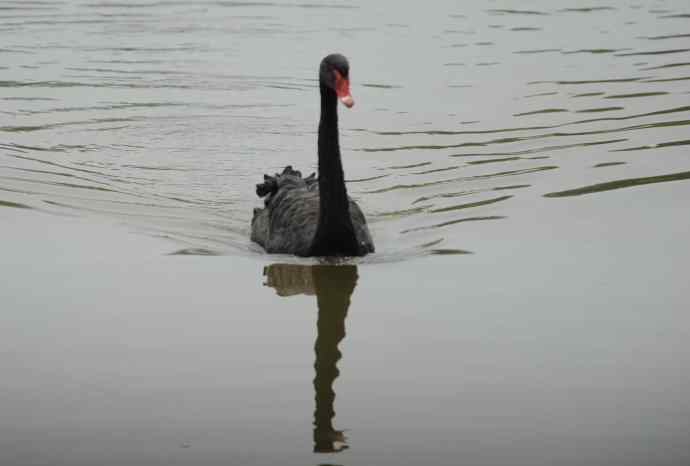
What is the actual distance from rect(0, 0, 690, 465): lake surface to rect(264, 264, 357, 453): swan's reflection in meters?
0.02

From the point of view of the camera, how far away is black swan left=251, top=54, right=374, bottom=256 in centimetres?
590

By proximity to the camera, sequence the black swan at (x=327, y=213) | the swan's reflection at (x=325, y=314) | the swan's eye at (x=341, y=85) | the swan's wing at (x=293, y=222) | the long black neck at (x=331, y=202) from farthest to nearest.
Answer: the swan's wing at (x=293, y=222) < the long black neck at (x=331, y=202) < the black swan at (x=327, y=213) < the swan's eye at (x=341, y=85) < the swan's reflection at (x=325, y=314)

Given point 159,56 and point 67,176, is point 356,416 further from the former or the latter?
point 159,56

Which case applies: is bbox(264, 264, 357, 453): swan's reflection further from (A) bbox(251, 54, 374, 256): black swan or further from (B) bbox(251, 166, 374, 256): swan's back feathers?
(B) bbox(251, 166, 374, 256): swan's back feathers

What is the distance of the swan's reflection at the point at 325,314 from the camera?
12.5ft

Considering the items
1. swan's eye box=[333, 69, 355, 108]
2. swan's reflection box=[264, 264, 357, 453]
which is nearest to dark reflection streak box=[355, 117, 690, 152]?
swan's reflection box=[264, 264, 357, 453]

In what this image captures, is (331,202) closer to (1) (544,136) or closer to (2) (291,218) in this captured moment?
(2) (291,218)

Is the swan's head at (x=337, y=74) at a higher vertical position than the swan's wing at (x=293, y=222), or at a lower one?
higher

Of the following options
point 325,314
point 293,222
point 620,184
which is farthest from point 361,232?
point 620,184

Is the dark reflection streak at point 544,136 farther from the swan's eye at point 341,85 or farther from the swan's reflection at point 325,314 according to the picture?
the swan's eye at point 341,85

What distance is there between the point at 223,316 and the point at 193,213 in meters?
2.72

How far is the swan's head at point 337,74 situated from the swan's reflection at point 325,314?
2.90ft

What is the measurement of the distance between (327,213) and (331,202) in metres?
0.06

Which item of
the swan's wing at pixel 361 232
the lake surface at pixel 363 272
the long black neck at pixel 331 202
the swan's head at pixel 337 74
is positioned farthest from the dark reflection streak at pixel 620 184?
the swan's head at pixel 337 74
